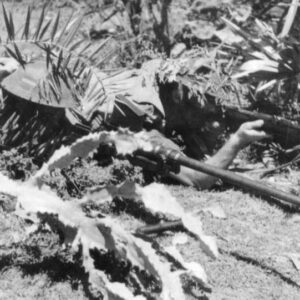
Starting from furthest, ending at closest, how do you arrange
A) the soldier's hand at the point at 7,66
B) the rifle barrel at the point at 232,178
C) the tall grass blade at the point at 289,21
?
the tall grass blade at the point at 289,21 → the soldier's hand at the point at 7,66 → the rifle barrel at the point at 232,178

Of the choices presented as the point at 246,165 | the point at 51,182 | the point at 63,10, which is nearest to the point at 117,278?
the point at 51,182

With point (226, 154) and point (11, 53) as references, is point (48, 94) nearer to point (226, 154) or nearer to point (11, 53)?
point (11, 53)

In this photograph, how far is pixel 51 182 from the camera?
413cm

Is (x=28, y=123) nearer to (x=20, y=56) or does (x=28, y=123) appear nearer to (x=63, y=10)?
(x=20, y=56)

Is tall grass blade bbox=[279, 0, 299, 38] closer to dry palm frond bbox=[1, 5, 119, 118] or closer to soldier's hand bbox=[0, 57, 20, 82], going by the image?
dry palm frond bbox=[1, 5, 119, 118]

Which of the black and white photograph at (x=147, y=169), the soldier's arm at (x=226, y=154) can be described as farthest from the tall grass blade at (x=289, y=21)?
the soldier's arm at (x=226, y=154)

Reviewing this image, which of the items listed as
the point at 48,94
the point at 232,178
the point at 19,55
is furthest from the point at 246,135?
the point at 19,55

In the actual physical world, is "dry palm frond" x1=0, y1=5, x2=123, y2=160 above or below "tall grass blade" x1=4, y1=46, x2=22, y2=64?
below

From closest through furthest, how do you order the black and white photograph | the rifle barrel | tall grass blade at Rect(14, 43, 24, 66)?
1. the black and white photograph
2. the rifle barrel
3. tall grass blade at Rect(14, 43, 24, 66)

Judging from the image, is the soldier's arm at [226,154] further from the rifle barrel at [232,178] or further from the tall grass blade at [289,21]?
the tall grass blade at [289,21]

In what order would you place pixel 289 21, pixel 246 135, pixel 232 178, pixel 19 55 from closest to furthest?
pixel 232 178
pixel 19 55
pixel 246 135
pixel 289 21

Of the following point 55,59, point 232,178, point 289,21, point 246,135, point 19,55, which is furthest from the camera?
point 289,21

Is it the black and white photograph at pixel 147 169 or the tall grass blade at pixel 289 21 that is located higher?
the tall grass blade at pixel 289 21

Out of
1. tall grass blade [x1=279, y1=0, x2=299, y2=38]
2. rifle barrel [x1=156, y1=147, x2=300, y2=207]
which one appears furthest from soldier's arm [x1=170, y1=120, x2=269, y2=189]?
tall grass blade [x1=279, y1=0, x2=299, y2=38]
